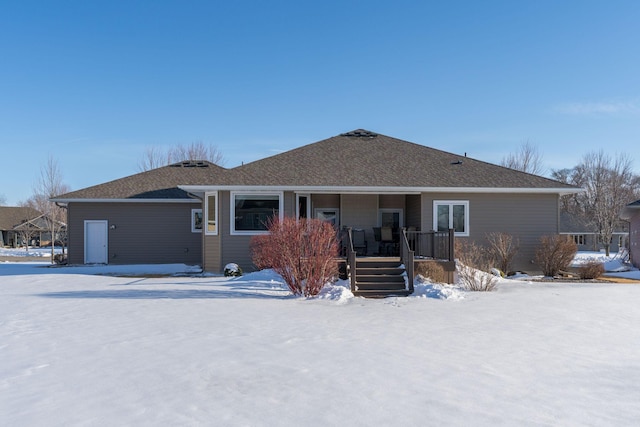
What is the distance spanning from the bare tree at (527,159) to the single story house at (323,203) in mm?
21810

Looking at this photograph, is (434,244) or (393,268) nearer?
(393,268)

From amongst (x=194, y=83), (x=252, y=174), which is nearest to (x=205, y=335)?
(x=252, y=174)

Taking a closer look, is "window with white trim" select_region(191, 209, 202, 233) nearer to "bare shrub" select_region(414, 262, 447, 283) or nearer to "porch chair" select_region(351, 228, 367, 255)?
"porch chair" select_region(351, 228, 367, 255)

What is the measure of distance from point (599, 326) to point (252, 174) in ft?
36.7

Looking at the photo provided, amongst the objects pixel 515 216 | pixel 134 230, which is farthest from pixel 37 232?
pixel 515 216

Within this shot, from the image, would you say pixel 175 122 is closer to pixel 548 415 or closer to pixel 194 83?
pixel 194 83

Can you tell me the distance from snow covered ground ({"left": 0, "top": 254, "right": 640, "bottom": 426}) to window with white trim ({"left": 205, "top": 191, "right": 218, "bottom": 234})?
5762 mm

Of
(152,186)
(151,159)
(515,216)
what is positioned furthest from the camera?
(151,159)

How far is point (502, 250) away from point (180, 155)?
32.8 meters

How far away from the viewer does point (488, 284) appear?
11117 millimetres

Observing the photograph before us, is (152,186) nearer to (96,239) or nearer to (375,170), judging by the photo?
(96,239)

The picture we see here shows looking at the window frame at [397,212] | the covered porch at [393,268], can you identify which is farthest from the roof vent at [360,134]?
the covered porch at [393,268]

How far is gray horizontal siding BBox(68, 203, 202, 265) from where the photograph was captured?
18719 mm

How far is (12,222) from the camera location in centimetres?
5056
